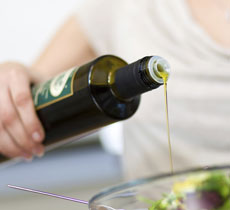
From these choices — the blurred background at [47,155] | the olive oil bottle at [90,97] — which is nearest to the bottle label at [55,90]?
the olive oil bottle at [90,97]

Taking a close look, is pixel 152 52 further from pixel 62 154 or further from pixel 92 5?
pixel 62 154

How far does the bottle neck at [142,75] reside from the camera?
15.6 inches

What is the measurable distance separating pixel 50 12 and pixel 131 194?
1.30 m

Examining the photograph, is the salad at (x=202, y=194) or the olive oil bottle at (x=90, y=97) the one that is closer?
the salad at (x=202, y=194)

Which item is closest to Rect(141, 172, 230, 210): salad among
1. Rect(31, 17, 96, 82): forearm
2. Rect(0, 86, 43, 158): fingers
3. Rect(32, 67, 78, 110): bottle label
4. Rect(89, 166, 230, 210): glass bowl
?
Rect(89, 166, 230, 210): glass bowl

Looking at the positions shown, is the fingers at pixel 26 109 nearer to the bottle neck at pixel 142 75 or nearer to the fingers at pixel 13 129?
the fingers at pixel 13 129

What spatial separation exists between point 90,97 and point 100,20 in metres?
0.50

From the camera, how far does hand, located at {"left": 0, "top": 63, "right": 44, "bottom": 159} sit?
56cm

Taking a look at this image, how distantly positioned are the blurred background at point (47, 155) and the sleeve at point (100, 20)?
1.55ft

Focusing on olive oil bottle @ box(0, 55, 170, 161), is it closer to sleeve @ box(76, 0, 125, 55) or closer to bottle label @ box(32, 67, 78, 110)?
bottle label @ box(32, 67, 78, 110)

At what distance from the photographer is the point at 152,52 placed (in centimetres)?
84

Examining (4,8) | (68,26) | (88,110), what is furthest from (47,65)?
(4,8)

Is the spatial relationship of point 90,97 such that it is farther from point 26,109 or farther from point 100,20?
point 100,20

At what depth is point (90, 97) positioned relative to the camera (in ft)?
1.58
